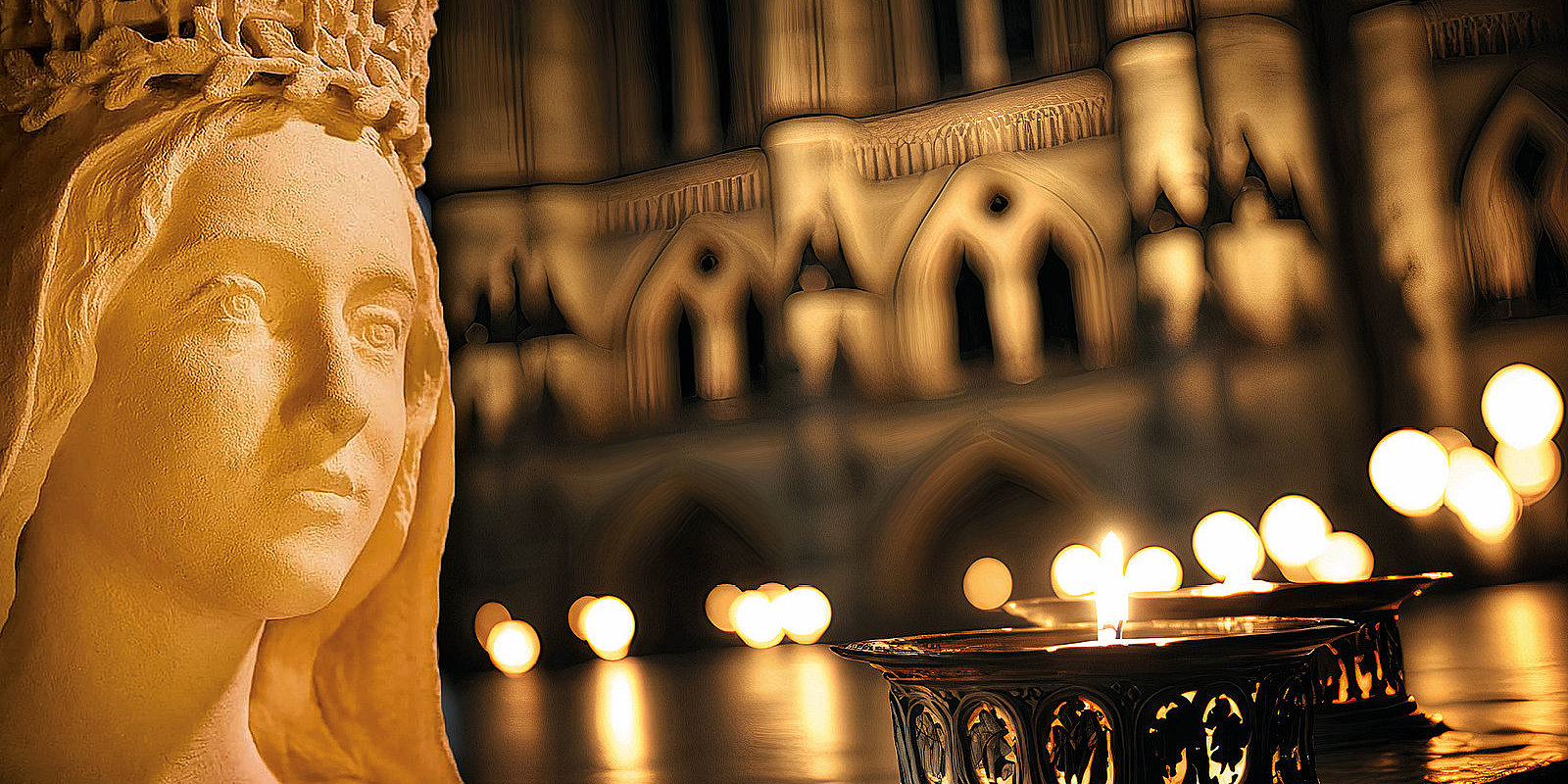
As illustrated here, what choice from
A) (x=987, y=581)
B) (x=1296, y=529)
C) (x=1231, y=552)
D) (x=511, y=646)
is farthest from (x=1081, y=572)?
(x=987, y=581)

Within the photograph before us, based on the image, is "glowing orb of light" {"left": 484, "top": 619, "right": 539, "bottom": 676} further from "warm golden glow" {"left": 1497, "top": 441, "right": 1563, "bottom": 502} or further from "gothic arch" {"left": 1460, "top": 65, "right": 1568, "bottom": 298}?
"gothic arch" {"left": 1460, "top": 65, "right": 1568, "bottom": 298}

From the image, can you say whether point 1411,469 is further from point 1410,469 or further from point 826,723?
point 826,723

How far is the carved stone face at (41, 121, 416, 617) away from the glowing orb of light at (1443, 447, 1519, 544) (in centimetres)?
539

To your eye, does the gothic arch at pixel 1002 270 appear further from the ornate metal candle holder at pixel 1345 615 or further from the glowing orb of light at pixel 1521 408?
the ornate metal candle holder at pixel 1345 615

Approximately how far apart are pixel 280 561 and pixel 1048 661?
1.68 feet

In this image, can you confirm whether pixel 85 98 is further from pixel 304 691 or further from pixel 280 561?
pixel 304 691

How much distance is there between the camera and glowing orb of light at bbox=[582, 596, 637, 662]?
6.14 metres

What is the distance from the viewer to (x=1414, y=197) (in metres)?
6.71

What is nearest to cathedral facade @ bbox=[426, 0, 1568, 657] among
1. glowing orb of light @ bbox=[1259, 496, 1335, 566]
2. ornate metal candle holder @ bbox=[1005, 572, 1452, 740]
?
glowing orb of light @ bbox=[1259, 496, 1335, 566]

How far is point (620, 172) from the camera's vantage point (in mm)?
9344

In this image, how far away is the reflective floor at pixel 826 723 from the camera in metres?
0.75

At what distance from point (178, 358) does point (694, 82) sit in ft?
28.6

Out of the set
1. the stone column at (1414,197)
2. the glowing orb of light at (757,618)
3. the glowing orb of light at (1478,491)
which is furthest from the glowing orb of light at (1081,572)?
the stone column at (1414,197)

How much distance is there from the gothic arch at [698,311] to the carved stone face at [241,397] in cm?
788
